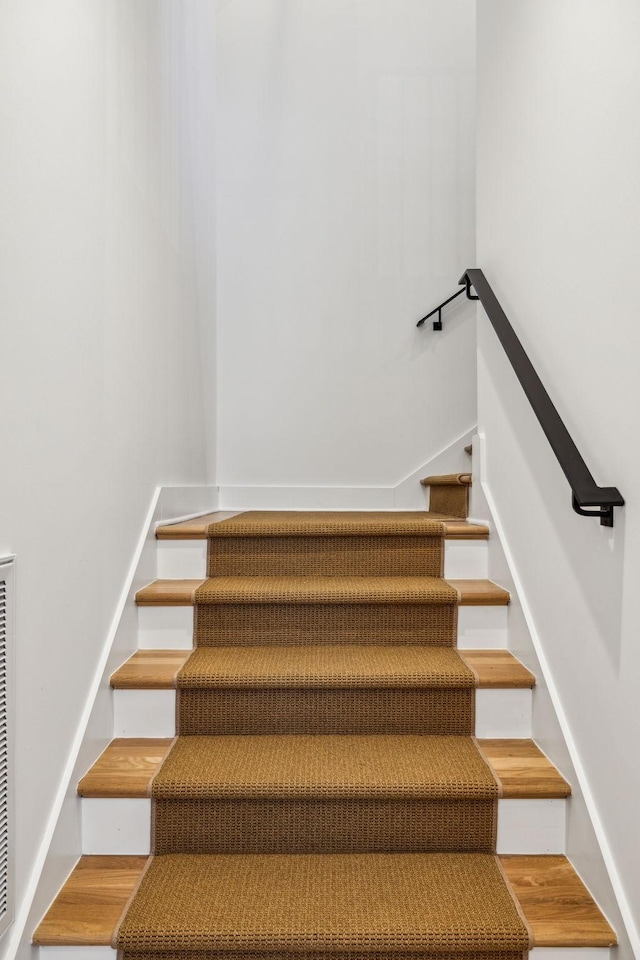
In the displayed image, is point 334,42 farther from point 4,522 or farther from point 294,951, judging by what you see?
point 294,951

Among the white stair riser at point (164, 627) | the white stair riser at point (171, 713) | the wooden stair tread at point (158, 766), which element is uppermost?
the white stair riser at point (164, 627)

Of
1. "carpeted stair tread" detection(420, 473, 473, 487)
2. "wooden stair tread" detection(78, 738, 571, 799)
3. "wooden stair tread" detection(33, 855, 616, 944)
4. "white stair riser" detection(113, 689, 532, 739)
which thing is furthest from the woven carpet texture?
"wooden stair tread" detection(33, 855, 616, 944)

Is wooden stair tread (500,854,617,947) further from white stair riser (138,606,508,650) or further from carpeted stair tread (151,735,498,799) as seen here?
white stair riser (138,606,508,650)

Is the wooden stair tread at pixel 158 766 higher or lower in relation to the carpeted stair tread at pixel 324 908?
higher

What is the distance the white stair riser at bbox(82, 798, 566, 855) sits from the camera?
1546 millimetres

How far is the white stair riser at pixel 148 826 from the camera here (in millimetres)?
1546

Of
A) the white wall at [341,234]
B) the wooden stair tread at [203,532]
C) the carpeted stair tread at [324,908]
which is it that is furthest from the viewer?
the white wall at [341,234]

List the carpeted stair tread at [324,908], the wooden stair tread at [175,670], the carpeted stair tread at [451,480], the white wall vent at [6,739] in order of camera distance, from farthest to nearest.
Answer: the carpeted stair tread at [451,480]
the wooden stair tread at [175,670]
the carpeted stair tread at [324,908]
the white wall vent at [6,739]

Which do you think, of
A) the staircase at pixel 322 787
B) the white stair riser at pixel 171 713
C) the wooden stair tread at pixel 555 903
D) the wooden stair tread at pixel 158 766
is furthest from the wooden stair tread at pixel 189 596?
the wooden stair tread at pixel 555 903

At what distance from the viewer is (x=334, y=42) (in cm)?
357

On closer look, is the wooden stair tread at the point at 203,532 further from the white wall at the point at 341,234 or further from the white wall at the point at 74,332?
the white wall at the point at 341,234

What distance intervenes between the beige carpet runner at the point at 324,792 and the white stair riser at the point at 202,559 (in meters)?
0.10

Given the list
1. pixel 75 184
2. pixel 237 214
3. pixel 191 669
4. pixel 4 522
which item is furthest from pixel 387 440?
pixel 4 522

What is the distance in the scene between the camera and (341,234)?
359cm
